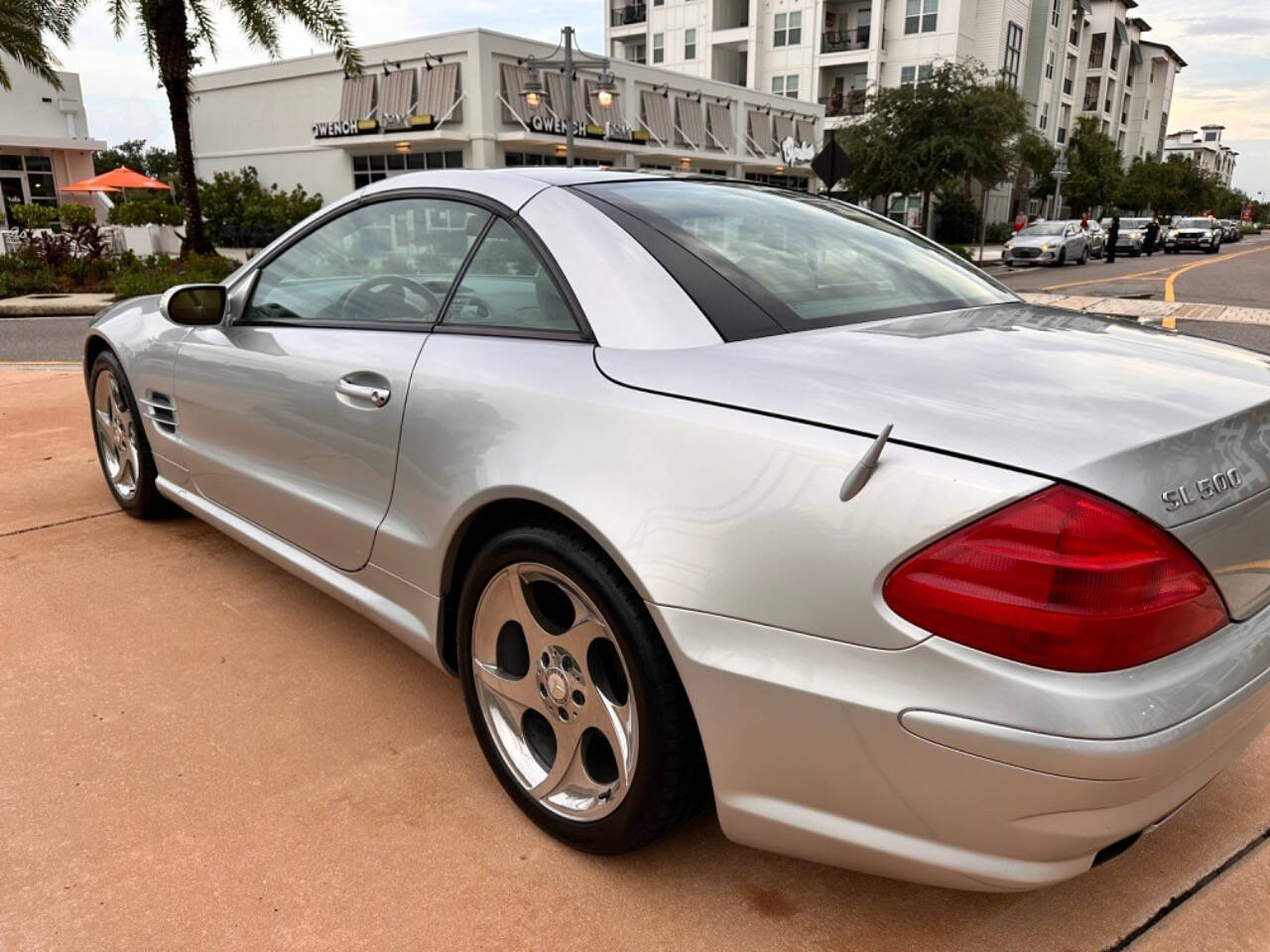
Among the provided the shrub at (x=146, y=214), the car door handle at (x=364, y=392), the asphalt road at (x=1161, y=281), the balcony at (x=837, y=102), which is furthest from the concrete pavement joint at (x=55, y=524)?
the balcony at (x=837, y=102)

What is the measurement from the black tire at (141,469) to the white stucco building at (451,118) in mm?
27427

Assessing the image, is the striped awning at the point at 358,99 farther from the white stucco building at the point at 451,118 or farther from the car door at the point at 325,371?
the car door at the point at 325,371

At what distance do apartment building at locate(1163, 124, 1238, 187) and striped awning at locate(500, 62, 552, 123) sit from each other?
106 m

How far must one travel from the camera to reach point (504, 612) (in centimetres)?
217

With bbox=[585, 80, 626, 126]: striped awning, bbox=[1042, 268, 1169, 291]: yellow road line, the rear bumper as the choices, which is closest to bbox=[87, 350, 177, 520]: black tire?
the rear bumper

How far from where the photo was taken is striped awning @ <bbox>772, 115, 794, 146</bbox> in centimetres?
4256

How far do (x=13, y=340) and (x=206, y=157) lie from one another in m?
32.5

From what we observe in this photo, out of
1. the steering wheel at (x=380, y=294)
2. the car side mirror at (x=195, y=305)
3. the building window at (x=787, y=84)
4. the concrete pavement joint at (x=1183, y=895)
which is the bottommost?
the concrete pavement joint at (x=1183, y=895)

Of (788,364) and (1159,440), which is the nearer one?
(1159,440)

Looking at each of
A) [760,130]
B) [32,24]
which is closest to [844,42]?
[760,130]

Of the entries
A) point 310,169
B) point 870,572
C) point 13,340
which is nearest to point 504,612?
point 870,572

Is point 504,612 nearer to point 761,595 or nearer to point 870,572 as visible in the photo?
point 761,595

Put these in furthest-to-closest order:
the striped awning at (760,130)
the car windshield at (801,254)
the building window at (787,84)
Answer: the building window at (787,84) → the striped awning at (760,130) → the car windshield at (801,254)

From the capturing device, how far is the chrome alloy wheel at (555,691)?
195 cm
